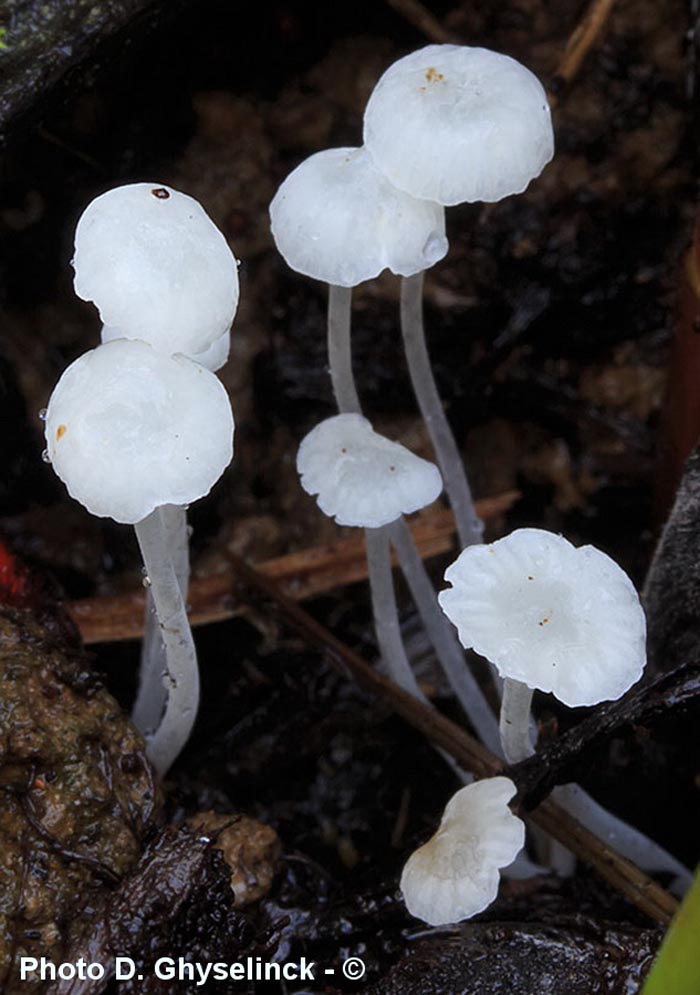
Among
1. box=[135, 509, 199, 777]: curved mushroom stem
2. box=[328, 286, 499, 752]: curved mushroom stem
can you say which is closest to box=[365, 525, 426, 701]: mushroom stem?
box=[328, 286, 499, 752]: curved mushroom stem

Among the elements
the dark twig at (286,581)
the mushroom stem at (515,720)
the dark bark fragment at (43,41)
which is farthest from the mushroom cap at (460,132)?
the dark twig at (286,581)

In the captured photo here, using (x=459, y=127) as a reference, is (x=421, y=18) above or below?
below

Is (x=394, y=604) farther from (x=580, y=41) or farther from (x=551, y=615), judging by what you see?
(x=580, y=41)

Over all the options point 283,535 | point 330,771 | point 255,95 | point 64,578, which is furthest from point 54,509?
point 255,95

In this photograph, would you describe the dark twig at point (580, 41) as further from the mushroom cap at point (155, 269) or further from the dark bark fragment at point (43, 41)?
the mushroom cap at point (155, 269)

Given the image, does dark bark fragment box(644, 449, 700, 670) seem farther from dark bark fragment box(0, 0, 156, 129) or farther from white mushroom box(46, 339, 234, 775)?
dark bark fragment box(0, 0, 156, 129)

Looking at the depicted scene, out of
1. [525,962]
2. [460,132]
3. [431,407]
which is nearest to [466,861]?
[525,962]

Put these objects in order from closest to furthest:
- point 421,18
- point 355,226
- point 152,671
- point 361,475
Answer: point 355,226
point 361,475
point 152,671
point 421,18
